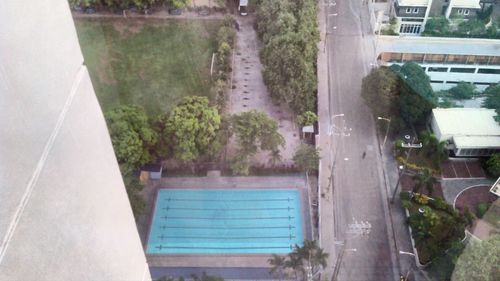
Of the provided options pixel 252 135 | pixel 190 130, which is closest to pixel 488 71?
pixel 252 135

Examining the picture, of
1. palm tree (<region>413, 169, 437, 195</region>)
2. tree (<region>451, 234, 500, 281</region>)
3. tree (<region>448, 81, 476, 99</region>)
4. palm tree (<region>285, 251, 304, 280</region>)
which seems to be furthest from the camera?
tree (<region>448, 81, 476, 99</region>)

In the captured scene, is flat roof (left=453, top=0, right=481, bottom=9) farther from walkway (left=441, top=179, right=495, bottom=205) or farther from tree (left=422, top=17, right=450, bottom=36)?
walkway (left=441, top=179, right=495, bottom=205)

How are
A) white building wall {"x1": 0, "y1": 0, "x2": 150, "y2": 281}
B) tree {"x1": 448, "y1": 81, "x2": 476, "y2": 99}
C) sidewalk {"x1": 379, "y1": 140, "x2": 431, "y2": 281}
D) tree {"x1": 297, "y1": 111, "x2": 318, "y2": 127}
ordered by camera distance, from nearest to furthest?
white building wall {"x1": 0, "y1": 0, "x2": 150, "y2": 281} → sidewalk {"x1": 379, "y1": 140, "x2": 431, "y2": 281} → tree {"x1": 297, "y1": 111, "x2": 318, "y2": 127} → tree {"x1": 448, "y1": 81, "x2": 476, "y2": 99}

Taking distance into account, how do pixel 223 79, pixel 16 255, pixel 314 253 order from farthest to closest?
pixel 223 79
pixel 314 253
pixel 16 255

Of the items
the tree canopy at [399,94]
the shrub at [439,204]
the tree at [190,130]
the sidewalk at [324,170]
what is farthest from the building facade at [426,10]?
the tree at [190,130]

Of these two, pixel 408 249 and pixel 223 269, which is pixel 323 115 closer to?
pixel 408 249

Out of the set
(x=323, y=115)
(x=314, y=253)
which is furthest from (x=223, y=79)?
(x=314, y=253)

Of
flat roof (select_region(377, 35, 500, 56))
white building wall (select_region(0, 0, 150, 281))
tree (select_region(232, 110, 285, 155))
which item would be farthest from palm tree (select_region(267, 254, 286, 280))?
flat roof (select_region(377, 35, 500, 56))
